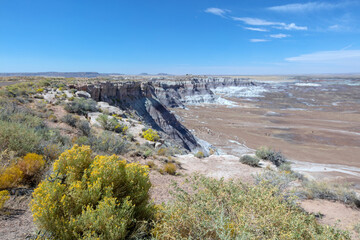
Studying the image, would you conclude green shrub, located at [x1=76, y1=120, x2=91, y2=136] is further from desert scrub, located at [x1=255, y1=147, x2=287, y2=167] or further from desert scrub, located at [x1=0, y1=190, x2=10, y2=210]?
desert scrub, located at [x1=255, y1=147, x2=287, y2=167]

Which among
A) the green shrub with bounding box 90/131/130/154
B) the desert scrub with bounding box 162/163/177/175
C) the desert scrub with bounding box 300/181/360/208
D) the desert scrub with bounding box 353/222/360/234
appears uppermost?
the green shrub with bounding box 90/131/130/154

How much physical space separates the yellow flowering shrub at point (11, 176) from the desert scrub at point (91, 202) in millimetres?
1395

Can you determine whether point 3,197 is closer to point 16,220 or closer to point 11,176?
point 16,220

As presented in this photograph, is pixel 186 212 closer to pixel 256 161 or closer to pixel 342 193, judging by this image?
pixel 342 193


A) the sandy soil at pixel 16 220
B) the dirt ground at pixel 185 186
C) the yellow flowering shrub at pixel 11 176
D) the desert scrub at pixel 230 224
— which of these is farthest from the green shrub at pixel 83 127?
the desert scrub at pixel 230 224

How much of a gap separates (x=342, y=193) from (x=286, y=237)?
671 centimetres

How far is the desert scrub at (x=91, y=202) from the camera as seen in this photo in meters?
2.77

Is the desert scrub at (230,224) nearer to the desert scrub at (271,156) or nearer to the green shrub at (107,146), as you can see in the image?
the green shrub at (107,146)

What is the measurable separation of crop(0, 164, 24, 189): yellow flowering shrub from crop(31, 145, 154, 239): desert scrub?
4.58ft

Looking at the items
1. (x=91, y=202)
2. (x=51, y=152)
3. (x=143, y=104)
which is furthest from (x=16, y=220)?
(x=143, y=104)

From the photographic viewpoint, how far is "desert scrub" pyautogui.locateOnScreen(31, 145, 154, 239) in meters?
2.77

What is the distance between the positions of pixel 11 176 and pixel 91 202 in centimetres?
250

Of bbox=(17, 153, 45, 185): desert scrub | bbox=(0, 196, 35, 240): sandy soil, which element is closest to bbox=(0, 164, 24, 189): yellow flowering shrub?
bbox=(17, 153, 45, 185): desert scrub

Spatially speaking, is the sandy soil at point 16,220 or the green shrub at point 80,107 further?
the green shrub at point 80,107
